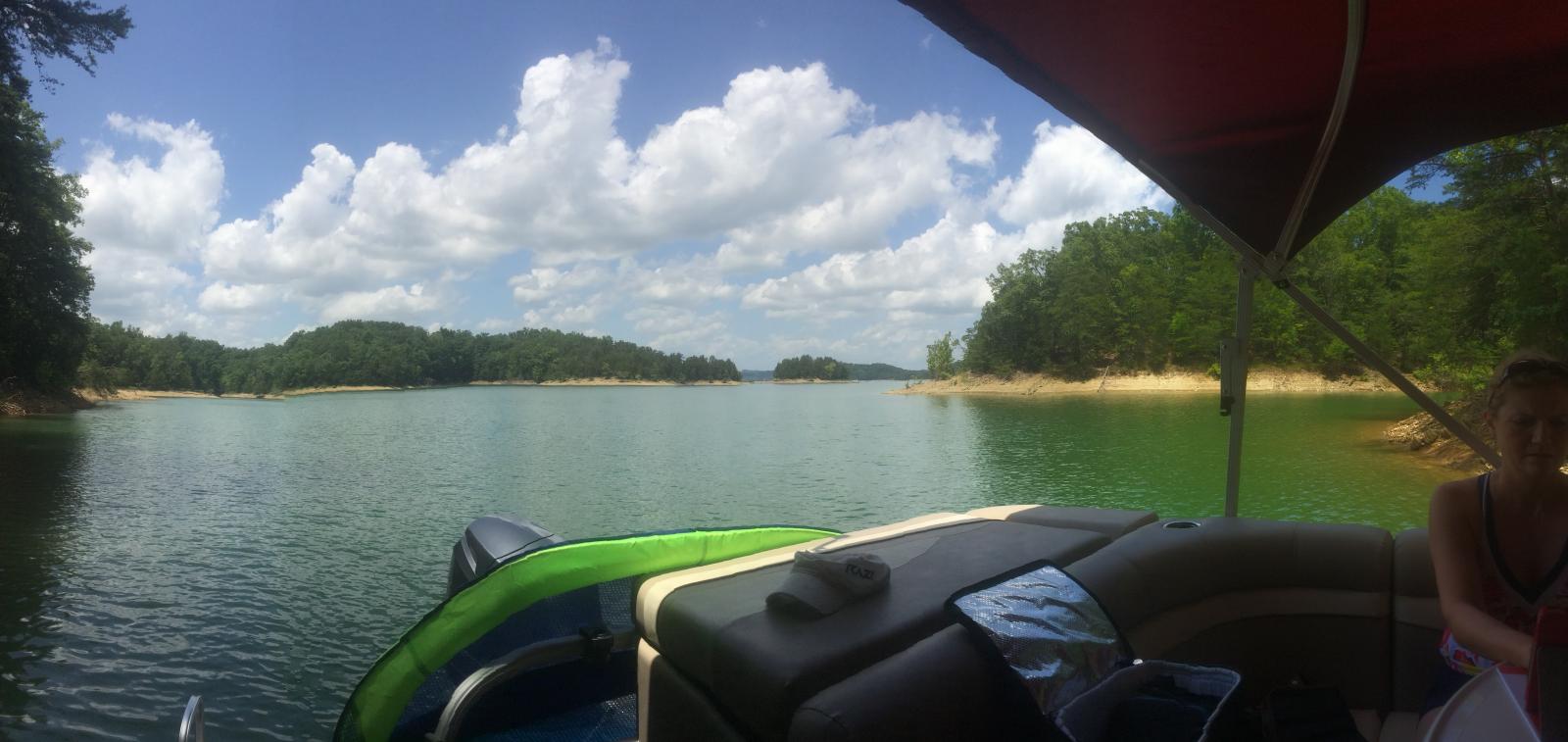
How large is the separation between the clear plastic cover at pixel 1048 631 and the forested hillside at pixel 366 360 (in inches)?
1439

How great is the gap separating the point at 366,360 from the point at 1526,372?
5319 cm

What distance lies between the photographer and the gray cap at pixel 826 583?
1.43m

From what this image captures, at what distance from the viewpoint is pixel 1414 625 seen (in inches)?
73.7

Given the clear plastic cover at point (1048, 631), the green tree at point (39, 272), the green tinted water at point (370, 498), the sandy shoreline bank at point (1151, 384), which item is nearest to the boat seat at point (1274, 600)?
the clear plastic cover at point (1048, 631)

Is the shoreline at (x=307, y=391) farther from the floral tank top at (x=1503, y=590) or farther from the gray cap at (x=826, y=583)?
the floral tank top at (x=1503, y=590)

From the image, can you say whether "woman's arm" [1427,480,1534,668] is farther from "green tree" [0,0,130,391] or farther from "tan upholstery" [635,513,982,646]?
"green tree" [0,0,130,391]

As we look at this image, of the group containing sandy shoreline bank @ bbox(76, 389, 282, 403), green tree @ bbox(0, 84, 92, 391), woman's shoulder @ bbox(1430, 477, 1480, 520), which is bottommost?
sandy shoreline bank @ bbox(76, 389, 282, 403)

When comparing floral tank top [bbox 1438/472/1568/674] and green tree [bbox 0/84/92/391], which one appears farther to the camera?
green tree [bbox 0/84/92/391]

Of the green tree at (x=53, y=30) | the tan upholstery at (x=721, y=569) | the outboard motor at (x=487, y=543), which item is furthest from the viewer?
the green tree at (x=53, y=30)

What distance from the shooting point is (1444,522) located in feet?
4.81

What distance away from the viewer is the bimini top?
1610 millimetres

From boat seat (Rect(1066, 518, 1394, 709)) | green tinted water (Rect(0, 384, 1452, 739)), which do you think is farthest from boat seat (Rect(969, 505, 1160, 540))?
green tinted water (Rect(0, 384, 1452, 739))

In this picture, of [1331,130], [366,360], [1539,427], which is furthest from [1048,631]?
[366,360]

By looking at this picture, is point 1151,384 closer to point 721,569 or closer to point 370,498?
point 370,498
